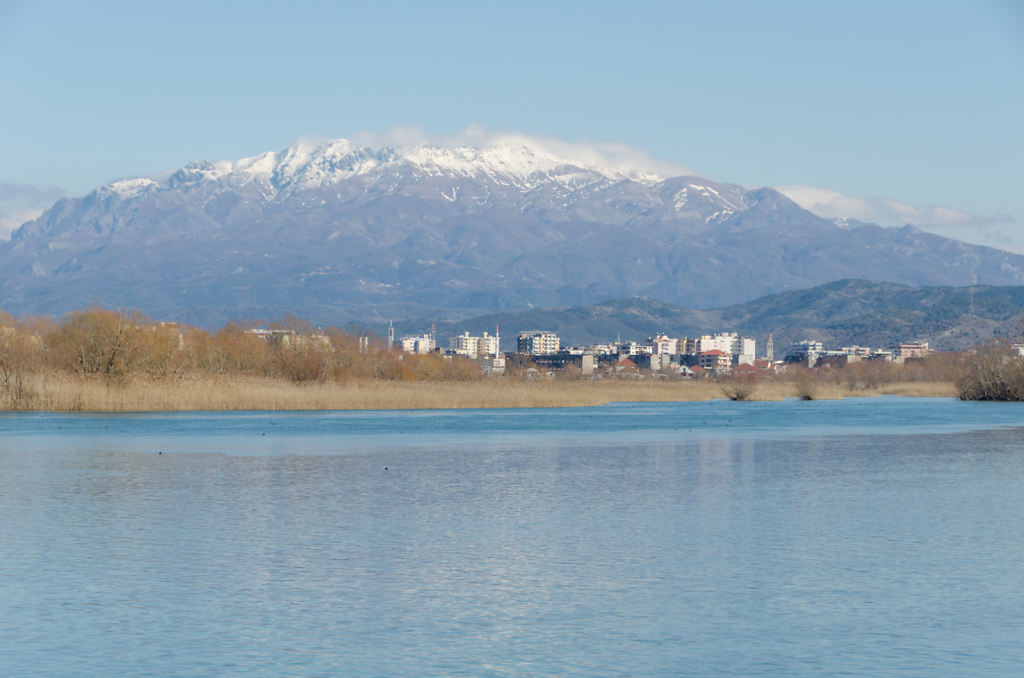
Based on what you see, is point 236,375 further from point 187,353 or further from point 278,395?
point 278,395

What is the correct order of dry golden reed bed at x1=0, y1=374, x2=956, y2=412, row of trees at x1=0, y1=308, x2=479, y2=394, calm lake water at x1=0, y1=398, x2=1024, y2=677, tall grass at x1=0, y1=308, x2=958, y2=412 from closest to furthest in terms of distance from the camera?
calm lake water at x1=0, y1=398, x2=1024, y2=677 < dry golden reed bed at x1=0, y1=374, x2=956, y2=412 < tall grass at x1=0, y1=308, x2=958, y2=412 < row of trees at x1=0, y1=308, x2=479, y2=394

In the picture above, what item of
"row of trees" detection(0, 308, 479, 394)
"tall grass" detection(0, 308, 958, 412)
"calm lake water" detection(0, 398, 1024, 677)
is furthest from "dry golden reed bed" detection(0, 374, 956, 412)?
"calm lake water" detection(0, 398, 1024, 677)

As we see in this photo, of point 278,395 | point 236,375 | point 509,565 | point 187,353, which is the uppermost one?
point 187,353

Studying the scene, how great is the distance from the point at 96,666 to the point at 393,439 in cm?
3436

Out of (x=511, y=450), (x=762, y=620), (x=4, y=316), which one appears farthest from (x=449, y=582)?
(x=4, y=316)

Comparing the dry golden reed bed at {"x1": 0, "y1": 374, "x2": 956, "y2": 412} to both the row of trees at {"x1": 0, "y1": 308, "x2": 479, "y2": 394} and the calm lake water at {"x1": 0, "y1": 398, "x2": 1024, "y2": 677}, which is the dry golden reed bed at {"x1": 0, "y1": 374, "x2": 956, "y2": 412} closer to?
the row of trees at {"x1": 0, "y1": 308, "x2": 479, "y2": 394}

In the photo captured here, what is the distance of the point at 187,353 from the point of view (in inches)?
2948

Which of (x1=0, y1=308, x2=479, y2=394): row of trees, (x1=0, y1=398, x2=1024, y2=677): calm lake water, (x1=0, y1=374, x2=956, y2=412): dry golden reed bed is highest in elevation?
(x1=0, y1=308, x2=479, y2=394): row of trees

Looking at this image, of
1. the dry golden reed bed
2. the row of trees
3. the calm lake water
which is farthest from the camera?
the row of trees

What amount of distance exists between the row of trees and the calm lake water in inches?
912

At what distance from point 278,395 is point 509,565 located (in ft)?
163

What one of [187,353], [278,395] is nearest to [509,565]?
[278,395]

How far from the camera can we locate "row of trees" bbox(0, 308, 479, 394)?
196ft

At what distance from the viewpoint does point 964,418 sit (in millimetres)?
64500
